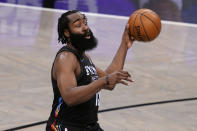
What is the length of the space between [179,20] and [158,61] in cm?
555

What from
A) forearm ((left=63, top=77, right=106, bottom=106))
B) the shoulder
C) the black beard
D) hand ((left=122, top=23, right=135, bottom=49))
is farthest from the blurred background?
forearm ((left=63, top=77, right=106, bottom=106))

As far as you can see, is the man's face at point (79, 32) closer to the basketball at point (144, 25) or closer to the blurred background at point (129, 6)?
the basketball at point (144, 25)

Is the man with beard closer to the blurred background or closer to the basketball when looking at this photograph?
the basketball

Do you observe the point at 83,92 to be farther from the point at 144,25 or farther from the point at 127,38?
the point at 144,25

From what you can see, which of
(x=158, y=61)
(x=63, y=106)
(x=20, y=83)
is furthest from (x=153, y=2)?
(x=63, y=106)

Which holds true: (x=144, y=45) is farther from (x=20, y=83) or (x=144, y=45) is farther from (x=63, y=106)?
(x=63, y=106)

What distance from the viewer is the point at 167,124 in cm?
622

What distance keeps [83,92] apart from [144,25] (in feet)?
3.94

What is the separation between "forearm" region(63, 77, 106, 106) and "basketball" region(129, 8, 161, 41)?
916mm

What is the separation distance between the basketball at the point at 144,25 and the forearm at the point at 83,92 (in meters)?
0.92

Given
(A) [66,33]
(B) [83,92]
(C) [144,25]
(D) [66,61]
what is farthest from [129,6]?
(B) [83,92]

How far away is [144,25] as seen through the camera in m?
4.38

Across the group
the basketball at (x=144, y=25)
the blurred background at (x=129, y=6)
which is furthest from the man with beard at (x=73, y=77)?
the blurred background at (x=129, y=6)

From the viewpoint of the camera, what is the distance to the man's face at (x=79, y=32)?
12.1 feet
